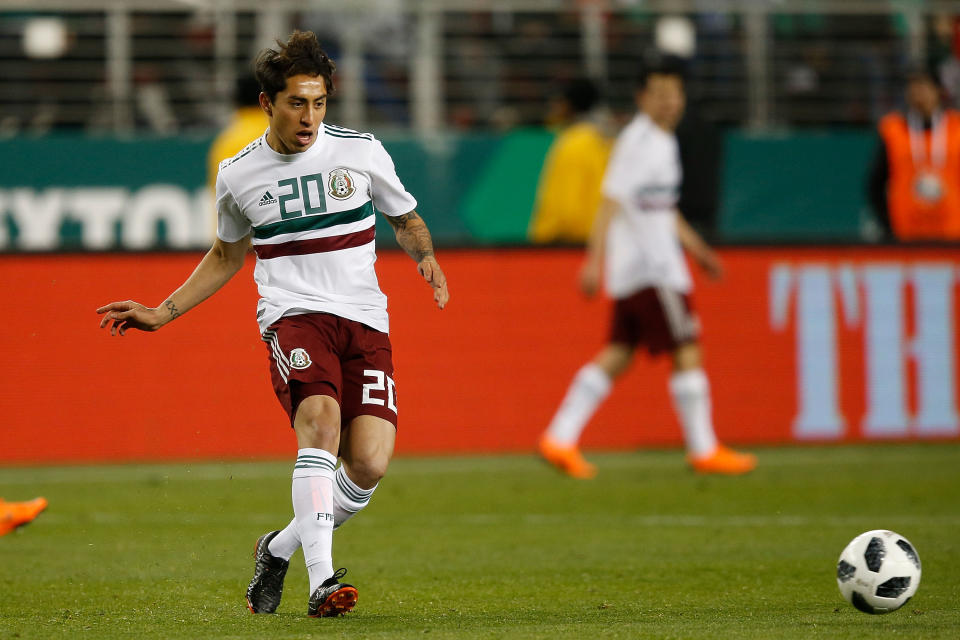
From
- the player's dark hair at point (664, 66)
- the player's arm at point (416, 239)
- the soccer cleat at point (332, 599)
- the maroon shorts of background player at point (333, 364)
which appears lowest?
the soccer cleat at point (332, 599)

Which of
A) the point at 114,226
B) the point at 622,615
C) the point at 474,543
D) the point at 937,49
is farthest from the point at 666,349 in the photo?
the point at 937,49

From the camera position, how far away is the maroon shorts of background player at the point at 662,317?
34.7ft

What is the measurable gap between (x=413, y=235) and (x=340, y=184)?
380 millimetres

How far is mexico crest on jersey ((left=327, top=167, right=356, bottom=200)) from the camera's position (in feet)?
19.0

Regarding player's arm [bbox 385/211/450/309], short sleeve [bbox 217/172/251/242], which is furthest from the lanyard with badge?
short sleeve [bbox 217/172/251/242]

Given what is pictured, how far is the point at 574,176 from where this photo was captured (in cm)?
1317

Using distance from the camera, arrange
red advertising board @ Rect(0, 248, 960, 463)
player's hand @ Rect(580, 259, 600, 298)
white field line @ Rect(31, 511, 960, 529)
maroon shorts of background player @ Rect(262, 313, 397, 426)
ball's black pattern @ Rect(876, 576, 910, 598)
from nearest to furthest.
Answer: ball's black pattern @ Rect(876, 576, 910, 598)
maroon shorts of background player @ Rect(262, 313, 397, 426)
white field line @ Rect(31, 511, 960, 529)
player's hand @ Rect(580, 259, 600, 298)
red advertising board @ Rect(0, 248, 960, 463)

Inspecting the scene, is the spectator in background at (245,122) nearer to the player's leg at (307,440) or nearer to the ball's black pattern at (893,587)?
the player's leg at (307,440)

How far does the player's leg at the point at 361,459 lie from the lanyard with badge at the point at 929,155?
8.60 metres

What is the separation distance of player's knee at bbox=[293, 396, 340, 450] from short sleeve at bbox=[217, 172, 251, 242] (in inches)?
31.7

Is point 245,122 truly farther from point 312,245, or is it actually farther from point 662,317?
point 312,245

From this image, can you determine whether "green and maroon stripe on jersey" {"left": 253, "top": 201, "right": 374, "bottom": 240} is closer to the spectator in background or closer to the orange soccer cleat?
the orange soccer cleat

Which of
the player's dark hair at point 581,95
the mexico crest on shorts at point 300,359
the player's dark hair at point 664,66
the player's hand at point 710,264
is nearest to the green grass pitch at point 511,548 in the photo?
the mexico crest on shorts at point 300,359

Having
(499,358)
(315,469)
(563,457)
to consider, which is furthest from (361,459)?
(499,358)
